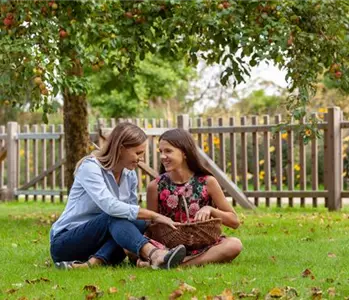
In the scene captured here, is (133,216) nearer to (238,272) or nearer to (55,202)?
(238,272)

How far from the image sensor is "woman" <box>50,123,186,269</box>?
593 centimetres

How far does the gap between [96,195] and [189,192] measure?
0.70m

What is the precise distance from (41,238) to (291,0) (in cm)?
330

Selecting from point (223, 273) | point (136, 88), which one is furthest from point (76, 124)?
point (136, 88)

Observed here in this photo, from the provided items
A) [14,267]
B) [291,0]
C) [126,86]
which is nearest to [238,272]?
[14,267]

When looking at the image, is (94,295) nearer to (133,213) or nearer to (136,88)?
(133,213)

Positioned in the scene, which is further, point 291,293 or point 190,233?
point 190,233

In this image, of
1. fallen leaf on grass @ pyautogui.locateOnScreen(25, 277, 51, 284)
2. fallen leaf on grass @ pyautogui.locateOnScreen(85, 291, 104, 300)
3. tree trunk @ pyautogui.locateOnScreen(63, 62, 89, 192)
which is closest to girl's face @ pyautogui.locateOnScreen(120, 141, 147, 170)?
fallen leaf on grass @ pyautogui.locateOnScreen(25, 277, 51, 284)

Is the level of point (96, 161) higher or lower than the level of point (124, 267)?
higher

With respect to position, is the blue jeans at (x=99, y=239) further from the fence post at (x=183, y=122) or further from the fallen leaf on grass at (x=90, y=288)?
the fence post at (x=183, y=122)

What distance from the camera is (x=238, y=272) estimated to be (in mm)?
5820

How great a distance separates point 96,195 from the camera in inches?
238

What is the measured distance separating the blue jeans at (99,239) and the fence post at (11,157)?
31.9ft

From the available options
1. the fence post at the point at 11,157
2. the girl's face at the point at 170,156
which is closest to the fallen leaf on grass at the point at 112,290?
the girl's face at the point at 170,156
